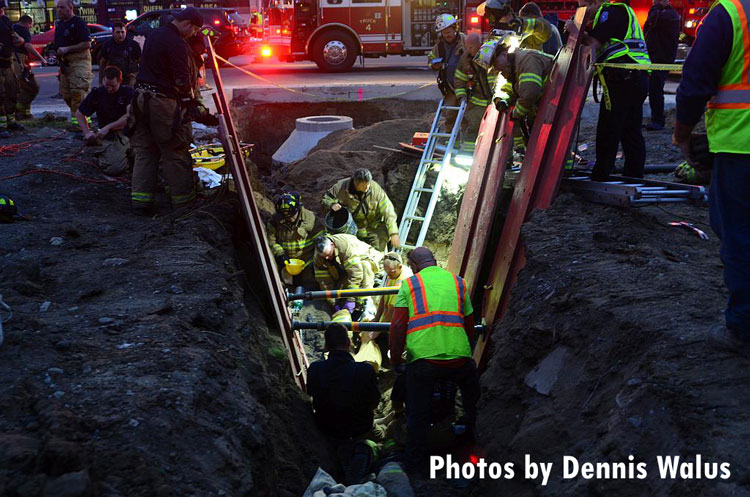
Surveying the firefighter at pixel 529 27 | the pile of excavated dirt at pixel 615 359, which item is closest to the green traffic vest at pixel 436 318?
the pile of excavated dirt at pixel 615 359

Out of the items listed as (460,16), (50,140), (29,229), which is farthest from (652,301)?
(460,16)

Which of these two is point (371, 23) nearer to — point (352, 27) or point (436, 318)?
point (352, 27)

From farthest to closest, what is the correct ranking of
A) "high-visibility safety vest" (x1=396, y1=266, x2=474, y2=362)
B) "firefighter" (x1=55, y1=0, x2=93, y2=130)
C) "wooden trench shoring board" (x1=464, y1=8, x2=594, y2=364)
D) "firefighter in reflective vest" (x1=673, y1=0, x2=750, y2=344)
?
"firefighter" (x1=55, y1=0, x2=93, y2=130)
"wooden trench shoring board" (x1=464, y1=8, x2=594, y2=364)
"high-visibility safety vest" (x1=396, y1=266, x2=474, y2=362)
"firefighter in reflective vest" (x1=673, y1=0, x2=750, y2=344)

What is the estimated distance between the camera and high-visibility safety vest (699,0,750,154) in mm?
3555

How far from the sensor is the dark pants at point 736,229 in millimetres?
3648

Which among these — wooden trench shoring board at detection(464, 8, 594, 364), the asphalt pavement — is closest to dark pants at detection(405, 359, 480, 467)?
wooden trench shoring board at detection(464, 8, 594, 364)

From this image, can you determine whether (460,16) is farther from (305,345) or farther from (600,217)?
(600,217)

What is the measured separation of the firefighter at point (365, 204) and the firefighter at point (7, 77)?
4805 mm

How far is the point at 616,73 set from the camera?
243 inches

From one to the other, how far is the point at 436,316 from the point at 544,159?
1936 millimetres

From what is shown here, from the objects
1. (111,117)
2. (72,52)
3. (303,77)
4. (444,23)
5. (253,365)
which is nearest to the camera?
(253,365)

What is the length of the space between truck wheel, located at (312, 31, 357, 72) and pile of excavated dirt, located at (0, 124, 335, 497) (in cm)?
1198

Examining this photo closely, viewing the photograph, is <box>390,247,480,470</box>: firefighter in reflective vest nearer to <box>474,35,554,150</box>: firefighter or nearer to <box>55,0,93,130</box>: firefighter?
<box>474,35,554,150</box>: firefighter

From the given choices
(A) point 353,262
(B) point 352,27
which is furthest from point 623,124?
(B) point 352,27
